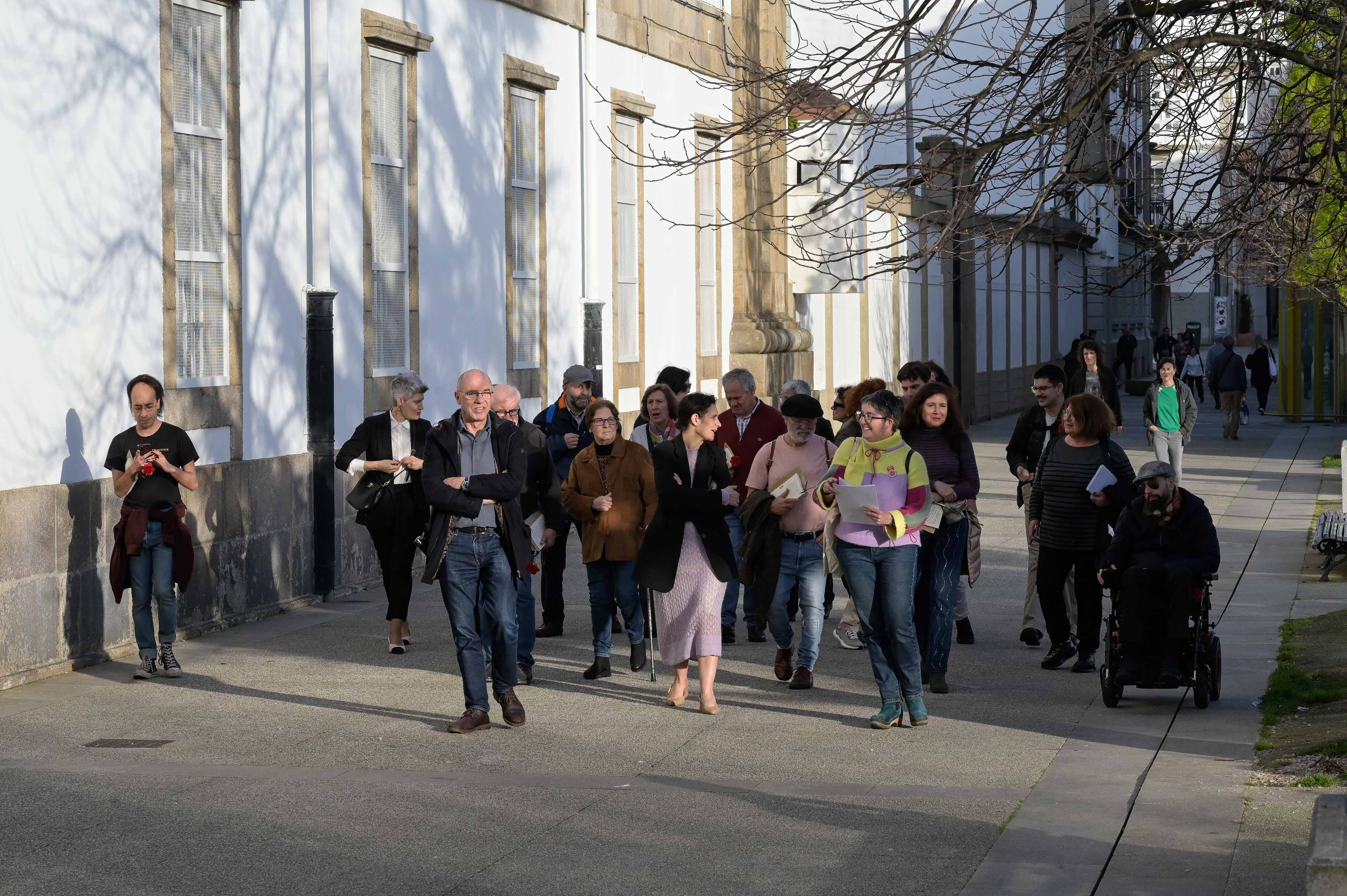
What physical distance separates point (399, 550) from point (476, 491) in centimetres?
302

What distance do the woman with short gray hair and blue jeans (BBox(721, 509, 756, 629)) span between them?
1944mm

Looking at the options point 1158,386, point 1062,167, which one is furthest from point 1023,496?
point 1158,386

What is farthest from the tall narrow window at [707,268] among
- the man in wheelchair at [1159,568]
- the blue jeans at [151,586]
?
the man in wheelchair at [1159,568]

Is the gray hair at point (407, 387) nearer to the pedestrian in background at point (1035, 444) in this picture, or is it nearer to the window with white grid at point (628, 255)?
the pedestrian in background at point (1035, 444)

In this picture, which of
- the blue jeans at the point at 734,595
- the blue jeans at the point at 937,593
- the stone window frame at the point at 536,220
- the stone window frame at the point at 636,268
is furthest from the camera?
the stone window frame at the point at 636,268

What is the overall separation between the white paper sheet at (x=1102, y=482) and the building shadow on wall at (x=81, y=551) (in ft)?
18.8

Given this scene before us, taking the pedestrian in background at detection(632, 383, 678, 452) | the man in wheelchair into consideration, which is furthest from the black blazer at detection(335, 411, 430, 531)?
the man in wheelchair

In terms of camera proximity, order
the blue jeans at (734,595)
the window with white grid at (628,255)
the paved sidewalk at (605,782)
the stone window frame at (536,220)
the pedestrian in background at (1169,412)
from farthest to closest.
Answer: the window with white grid at (628,255)
the pedestrian in background at (1169,412)
the stone window frame at (536,220)
the blue jeans at (734,595)
the paved sidewalk at (605,782)

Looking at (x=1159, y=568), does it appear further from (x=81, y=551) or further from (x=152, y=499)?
(x=81, y=551)

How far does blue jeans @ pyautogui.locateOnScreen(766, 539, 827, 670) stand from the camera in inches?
396

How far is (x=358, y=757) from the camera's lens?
831 cm

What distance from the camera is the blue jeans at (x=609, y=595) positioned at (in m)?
10.5

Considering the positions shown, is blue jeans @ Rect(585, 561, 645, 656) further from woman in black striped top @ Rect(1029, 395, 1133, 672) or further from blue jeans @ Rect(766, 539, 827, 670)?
woman in black striped top @ Rect(1029, 395, 1133, 672)

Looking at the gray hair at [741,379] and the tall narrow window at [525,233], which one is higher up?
the tall narrow window at [525,233]
